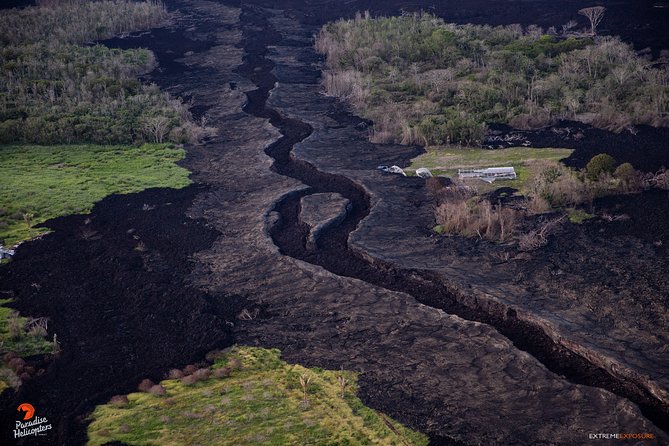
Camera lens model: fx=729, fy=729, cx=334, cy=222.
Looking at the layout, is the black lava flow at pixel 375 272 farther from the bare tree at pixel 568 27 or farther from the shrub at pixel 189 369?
the bare tree at pixel 568 27

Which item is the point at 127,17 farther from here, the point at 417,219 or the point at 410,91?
the point at 417,219

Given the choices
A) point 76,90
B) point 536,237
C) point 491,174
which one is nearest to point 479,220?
point 536,237

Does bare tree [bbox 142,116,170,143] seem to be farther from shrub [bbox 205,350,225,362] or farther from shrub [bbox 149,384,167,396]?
shrub [bbox 149,384,167,396]

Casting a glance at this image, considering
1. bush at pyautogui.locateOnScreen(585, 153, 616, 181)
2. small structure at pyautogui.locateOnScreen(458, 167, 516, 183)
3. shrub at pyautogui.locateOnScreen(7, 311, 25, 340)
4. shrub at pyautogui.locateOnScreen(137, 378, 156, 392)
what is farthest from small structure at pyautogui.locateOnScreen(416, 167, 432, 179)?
shrub at pyautogui.locateOnScreen(7, 311, 25, 340)

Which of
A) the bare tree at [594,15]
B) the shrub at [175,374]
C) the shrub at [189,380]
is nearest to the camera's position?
the shrub at [189,380]

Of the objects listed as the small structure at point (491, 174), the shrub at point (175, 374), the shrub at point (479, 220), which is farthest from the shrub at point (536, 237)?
the shrub at point (175, 374)

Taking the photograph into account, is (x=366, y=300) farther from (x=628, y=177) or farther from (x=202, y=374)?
(x=628, y=177)
